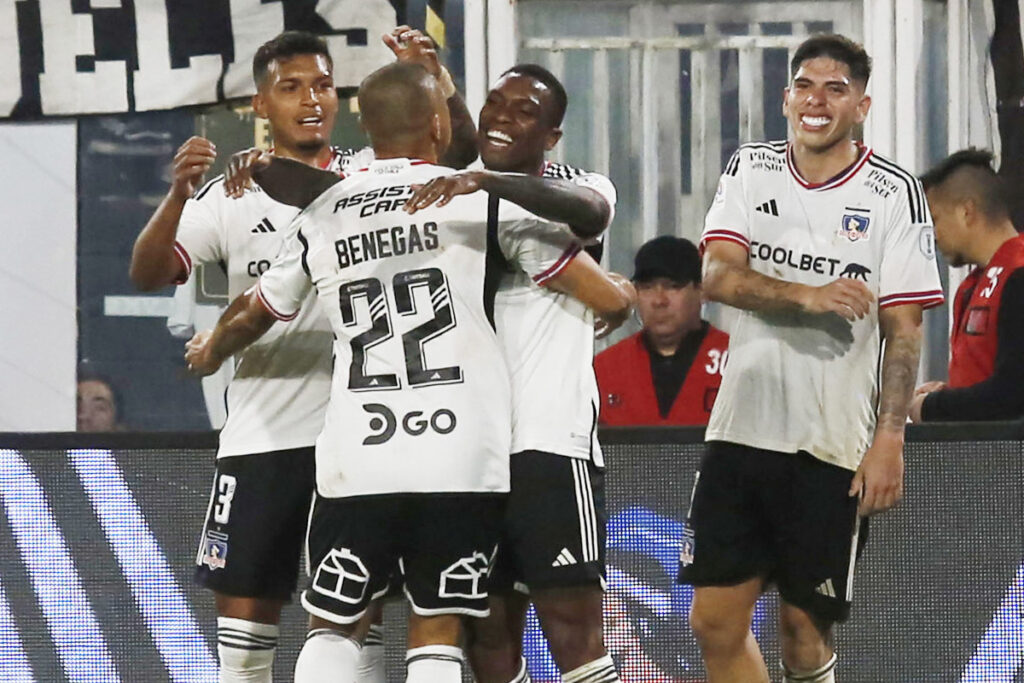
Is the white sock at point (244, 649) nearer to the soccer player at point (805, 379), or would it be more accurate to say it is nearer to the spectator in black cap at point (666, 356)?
the soccer player at point (805, 379)

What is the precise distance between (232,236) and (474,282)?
1.13 metres

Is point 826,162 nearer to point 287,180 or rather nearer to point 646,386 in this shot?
point 646,386

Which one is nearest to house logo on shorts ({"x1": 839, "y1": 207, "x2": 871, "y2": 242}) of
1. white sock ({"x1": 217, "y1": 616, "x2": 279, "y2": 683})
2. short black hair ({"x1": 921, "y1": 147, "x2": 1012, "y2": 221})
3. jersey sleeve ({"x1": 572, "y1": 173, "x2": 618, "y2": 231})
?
jersey sleeve ({"x1": 572, "y1": 173, "x2": 618, "y2": 231})

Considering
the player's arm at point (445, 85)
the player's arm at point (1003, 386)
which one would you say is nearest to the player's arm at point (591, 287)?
the player's arm at point (445, 85)

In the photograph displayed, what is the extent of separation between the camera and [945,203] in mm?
5629

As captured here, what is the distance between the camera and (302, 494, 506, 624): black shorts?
3.70 meters

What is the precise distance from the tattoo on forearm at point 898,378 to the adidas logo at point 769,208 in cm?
50

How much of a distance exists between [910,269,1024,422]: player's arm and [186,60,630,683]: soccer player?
6.60ft

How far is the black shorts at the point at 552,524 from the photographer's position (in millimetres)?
3949

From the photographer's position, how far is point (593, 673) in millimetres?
3953

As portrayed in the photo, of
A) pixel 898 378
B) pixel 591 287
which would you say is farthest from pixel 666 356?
pixel 591 287

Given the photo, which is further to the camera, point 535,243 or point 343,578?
point 535,243

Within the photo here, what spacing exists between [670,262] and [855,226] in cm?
155

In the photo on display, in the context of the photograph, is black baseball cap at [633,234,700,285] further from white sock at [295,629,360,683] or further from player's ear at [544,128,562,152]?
white sock at [295,629,360,683]
